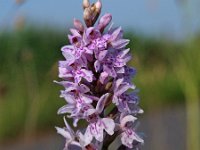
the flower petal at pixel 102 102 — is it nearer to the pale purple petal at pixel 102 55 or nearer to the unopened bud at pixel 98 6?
the pale purple petal at pixel 102 55

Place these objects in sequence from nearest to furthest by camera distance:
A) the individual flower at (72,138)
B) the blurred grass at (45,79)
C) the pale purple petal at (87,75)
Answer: the pale purple petal at (87,75) → the individual flower at (72,138) → the blurred grass at (45,79)

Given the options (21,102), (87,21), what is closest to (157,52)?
(21,102)

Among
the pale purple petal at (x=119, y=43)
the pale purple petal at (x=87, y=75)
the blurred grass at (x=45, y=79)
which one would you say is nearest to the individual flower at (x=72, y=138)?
the pale purple petal at (x=87, y=75)

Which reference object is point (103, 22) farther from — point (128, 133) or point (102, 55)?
point (128, 133)

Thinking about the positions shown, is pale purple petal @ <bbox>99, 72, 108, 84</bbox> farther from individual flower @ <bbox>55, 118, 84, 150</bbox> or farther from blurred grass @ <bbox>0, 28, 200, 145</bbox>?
blurred grass @ <bbox>0, 28, 200, 145</bbox>

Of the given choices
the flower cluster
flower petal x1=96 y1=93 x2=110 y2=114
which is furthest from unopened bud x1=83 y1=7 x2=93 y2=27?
flower petal x1=96 y1=93 x2=110 y2=114

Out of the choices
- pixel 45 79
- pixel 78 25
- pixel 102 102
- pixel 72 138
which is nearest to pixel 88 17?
pixel 78 25

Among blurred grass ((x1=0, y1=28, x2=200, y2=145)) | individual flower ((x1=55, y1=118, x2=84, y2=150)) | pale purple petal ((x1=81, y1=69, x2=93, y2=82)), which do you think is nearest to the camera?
pale purple petal ((x1=81, y1=69, x2=93, y2=82))

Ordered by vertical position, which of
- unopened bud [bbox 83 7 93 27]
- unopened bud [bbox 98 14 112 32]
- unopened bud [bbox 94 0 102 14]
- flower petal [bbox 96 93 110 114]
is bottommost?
flower petal [bbox 96 93 110 114]
